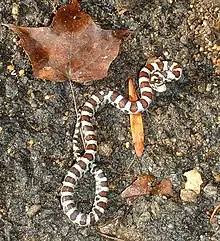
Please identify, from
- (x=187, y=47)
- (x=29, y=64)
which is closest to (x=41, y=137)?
(x=29, y=64)

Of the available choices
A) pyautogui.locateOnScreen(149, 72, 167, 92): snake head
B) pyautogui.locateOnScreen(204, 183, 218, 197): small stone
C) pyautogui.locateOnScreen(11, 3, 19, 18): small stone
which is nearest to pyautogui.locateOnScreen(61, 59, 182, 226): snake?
pyautogui.locateOnScreen(149, 72, 167, 92): snake head

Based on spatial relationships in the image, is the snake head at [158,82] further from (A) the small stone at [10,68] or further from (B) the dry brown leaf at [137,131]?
(A) the small stone at [10,68]

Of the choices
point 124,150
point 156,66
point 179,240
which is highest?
point 156,66

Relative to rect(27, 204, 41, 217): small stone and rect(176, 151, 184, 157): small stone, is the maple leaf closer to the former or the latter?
rect(176, 151, 184, 157): small stone

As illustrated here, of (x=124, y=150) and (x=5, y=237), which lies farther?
(x=124, y=150)

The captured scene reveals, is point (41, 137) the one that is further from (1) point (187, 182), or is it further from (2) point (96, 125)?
(1) point (187, 182)

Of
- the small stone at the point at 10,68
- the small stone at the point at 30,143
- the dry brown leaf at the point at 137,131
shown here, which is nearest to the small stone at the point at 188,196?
the dry brown leaf at the point at 137,131
